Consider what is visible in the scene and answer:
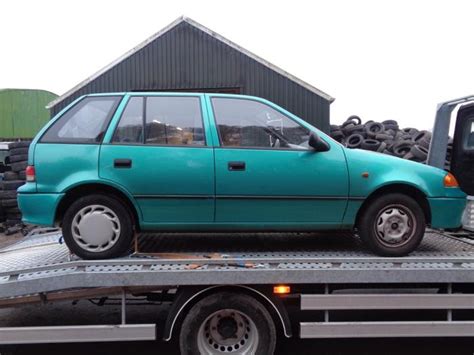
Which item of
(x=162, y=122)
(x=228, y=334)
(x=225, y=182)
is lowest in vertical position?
(x=228, y=334)

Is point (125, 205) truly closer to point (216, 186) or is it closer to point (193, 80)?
point (216, 186)

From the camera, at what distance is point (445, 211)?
4.26m

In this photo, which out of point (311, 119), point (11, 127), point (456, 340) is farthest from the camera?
point (11, 127)

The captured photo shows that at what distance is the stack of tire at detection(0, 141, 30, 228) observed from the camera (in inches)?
429

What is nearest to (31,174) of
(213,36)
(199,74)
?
(199,74)

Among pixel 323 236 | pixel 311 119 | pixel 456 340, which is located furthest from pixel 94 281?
pixel 311 119

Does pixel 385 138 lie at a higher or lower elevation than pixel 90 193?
higher

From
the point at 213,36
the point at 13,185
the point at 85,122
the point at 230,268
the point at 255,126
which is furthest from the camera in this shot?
the point at 213,36

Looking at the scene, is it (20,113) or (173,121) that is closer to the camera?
(173,121)

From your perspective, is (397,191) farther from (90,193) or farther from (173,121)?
(90,193)

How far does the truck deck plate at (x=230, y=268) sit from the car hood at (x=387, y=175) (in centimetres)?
60

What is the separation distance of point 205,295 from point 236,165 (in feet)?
3.80

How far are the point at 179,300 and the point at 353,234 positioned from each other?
6.98ft

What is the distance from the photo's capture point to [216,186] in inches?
161
